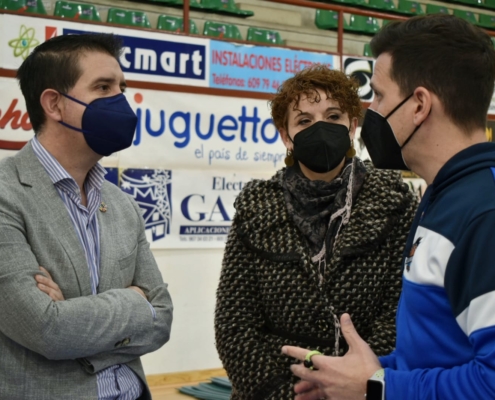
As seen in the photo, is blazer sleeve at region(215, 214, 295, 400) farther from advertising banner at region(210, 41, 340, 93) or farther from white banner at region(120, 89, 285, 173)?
advertising banner at region(210, 41, 340, 93)

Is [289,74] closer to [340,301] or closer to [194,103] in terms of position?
[194,103]

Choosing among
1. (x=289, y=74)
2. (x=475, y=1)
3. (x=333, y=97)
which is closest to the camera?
(x=333, y=97)

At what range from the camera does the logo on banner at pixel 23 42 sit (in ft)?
14.9

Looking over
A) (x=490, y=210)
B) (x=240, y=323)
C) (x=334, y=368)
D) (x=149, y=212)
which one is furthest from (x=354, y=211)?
(x=149, y=212)

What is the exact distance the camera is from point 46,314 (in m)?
1.78

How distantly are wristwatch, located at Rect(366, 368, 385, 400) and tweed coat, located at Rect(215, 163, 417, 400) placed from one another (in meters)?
0.63

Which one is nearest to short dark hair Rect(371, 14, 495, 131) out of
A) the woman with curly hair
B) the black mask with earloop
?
the black mask with earloop

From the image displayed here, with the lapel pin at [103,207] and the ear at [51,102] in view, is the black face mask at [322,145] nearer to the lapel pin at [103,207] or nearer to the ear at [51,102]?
the lapel pin at [103,207]

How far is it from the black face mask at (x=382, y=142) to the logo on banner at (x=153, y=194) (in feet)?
11.0

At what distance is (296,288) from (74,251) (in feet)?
2.16

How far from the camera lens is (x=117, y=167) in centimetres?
482

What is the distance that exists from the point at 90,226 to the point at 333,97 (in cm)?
87

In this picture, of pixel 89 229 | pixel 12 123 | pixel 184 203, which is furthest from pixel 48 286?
pixel 184 203

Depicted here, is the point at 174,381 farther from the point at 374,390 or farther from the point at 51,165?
the point at 374,390
